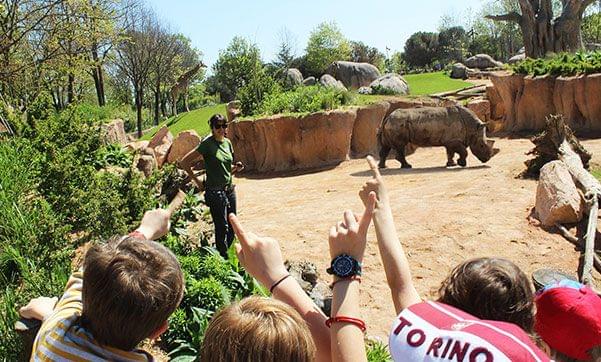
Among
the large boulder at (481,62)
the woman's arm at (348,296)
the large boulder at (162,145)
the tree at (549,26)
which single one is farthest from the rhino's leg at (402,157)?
the large boulder at (481,62)

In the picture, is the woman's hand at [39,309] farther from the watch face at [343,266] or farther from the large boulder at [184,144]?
the large boulder at [184,144]

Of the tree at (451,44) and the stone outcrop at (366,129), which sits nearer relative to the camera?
the stone outcrop at (366,129)

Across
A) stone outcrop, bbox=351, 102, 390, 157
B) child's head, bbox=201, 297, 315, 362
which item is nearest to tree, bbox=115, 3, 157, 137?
stone outcrop, bbox=351, 102, 390, 157

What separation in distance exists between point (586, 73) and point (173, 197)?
13.4 m

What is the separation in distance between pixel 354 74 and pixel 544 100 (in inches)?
517

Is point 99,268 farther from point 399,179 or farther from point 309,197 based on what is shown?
point 399,179

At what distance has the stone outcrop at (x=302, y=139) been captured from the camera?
1520cm

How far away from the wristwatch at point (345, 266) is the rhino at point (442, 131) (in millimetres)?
11506

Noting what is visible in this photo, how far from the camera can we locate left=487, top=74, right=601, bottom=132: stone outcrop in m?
16.0

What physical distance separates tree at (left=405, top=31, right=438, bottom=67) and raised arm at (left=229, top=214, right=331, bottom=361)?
52390mm

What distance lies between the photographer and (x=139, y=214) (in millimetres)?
5559

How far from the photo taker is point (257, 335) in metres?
1.41

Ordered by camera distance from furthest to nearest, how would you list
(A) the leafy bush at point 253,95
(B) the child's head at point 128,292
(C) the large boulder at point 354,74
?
(C) the large boulder at point 354,74
(A) the leafy bush at point 253,95
(B) the child's head at point 128,292

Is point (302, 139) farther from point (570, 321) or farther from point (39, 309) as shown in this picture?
point (570, 321)
